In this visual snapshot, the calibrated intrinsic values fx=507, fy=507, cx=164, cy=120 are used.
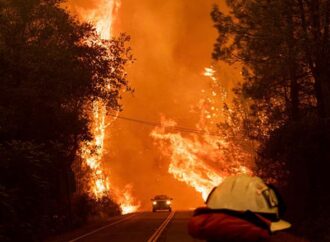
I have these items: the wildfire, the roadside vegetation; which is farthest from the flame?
the wildfire

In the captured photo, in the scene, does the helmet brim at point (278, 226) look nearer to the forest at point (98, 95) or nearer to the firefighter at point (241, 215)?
the firefighter at point (241, 215)

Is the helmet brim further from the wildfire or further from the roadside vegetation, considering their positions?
the wildfire

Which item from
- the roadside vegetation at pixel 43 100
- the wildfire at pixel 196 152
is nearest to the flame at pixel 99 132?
the roadside vegetation at pixel 43 100

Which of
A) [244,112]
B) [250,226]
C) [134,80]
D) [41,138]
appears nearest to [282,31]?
[41,138]

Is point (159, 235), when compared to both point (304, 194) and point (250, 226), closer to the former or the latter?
point (304, 194)

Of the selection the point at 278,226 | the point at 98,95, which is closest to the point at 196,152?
the point at 98,95

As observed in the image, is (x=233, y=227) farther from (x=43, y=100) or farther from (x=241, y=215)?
(x=43, y=100)

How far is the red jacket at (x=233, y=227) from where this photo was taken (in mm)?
3027

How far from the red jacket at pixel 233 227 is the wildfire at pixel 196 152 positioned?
61.5 m

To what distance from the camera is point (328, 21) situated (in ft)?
62.8

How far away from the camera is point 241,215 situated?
10.2 ft

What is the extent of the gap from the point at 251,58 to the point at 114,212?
89.8 feet

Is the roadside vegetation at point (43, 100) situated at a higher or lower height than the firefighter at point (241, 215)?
higher

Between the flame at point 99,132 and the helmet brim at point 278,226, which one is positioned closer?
the helmet brim at point 278,226
